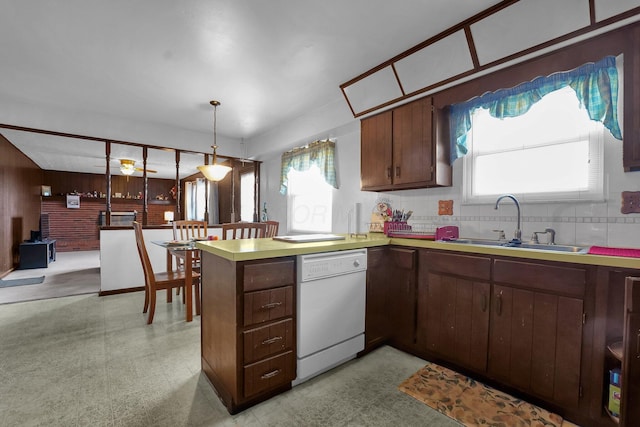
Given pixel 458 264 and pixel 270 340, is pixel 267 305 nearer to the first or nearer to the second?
pixel 270 340

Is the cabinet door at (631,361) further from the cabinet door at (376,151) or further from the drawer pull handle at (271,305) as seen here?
the cabinet door at (376,151)

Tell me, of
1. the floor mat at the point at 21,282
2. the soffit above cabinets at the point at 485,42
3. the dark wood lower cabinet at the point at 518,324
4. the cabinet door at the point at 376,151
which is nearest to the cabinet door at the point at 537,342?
the dark wood lower cabinet at the point at 518,324

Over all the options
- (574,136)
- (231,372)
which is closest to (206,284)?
(231,372)

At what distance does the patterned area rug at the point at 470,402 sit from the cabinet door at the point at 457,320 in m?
0.13

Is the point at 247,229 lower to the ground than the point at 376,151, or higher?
lower

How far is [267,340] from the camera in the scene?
5.17 feet

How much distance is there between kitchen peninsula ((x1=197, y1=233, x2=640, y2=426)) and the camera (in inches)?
55.2

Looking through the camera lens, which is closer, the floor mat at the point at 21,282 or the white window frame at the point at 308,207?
the white window frame at the point at 308,207

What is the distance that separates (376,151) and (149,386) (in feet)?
8.47

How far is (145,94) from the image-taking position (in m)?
3.32

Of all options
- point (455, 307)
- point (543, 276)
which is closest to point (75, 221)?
point (455, 307)

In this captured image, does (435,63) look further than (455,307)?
Yes

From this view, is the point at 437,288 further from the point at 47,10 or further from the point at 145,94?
the point at 145,94

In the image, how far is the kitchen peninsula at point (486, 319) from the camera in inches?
55.2
